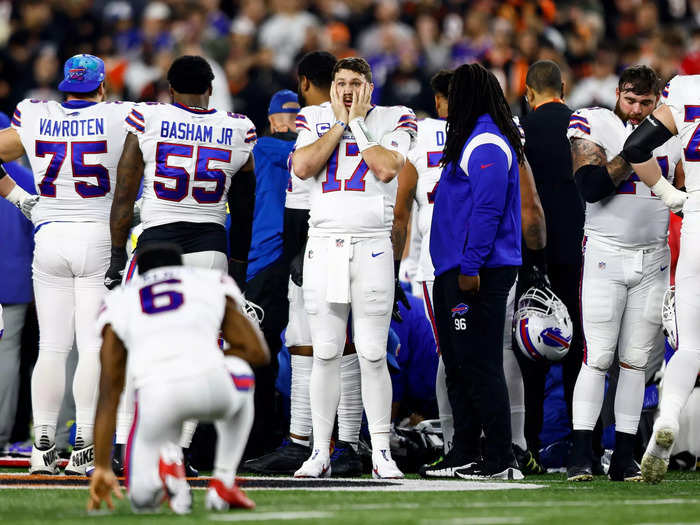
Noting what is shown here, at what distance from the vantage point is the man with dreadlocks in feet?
22.7

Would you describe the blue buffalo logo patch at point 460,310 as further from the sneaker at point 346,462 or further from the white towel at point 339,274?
the sneaker at point 346,462

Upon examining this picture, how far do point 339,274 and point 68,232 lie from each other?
159 centimetres

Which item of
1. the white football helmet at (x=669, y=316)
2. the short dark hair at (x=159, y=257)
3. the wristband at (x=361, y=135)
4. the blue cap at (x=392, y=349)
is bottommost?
the blue cap at (x=392, y=349)

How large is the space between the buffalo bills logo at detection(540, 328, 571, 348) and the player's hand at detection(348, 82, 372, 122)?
161cm

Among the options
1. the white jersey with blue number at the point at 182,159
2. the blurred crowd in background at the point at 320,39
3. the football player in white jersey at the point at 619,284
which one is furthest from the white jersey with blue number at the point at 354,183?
the blurred crowd in background at the point at 320,39

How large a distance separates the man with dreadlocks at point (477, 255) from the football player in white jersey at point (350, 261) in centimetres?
Result: 32

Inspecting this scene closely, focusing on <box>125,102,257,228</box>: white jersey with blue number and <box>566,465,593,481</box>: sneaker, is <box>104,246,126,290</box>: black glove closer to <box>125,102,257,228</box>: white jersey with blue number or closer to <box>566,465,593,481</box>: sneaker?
<box>125,102,257,228</box>: white jersey with blue number

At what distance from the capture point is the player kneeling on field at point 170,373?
16.4ft

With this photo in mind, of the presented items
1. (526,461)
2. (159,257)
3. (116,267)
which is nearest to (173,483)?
(159,257)

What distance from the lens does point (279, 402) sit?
875 cm

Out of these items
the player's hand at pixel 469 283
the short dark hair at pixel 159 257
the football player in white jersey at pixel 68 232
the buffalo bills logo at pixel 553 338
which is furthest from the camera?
the buffalo bills logo at pixel 553 338

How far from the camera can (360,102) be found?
7.30 meters

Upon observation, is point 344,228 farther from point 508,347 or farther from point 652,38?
point 652,38

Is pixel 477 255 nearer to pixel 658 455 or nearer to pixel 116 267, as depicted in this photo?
pixel 658 455
